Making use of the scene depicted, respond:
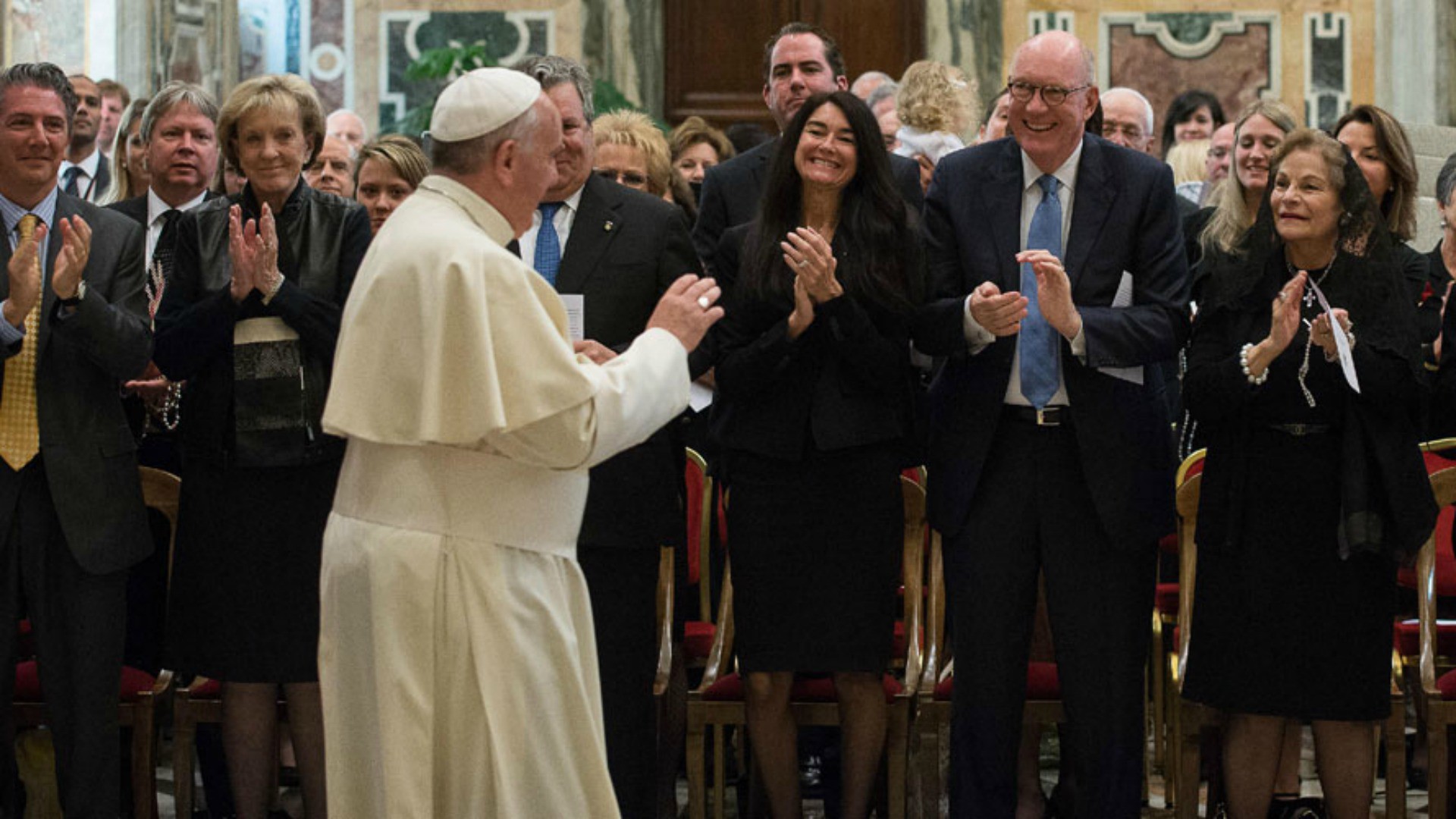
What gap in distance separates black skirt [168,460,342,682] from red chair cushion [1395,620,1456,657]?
3051 millimetres

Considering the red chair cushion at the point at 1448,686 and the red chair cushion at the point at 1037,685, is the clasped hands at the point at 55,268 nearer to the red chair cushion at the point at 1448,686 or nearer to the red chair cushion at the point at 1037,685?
the red chair cushion at the point at 1037,685

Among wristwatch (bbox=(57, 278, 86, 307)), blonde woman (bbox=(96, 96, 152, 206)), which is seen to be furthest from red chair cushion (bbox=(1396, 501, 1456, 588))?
blonde woman (bbox=(96, 96, 152, 206))

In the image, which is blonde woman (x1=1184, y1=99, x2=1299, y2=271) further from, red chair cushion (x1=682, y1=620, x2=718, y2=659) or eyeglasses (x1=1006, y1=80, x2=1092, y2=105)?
red chair cushion (x1=682, y1=620, x2=718, y2=659)

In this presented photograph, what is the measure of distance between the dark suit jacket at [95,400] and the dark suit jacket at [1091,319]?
2.09m

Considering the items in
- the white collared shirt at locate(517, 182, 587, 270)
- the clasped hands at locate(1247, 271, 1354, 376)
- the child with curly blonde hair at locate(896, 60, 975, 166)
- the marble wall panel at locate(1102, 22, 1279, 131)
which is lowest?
the clasped hands at locate(1247, 271, 1354, 376)

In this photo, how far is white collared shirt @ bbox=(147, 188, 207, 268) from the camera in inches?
245

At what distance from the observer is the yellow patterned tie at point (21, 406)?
5.23 meters

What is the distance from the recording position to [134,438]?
567 cm

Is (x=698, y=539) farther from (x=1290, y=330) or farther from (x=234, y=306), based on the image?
(x=1290, y=330)

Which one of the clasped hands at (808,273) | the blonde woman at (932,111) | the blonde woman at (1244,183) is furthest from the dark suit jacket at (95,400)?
the blonde woman at (932,111)

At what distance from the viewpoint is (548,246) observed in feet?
18.0

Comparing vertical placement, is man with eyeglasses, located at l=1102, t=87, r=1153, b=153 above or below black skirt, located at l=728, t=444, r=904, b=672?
above

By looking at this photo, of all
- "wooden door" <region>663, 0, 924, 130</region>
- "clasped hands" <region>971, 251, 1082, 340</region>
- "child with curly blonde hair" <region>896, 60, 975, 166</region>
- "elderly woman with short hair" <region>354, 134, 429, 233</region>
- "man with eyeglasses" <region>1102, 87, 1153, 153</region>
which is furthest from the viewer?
"wooden door" <region>663, 0, 924, 130</region>

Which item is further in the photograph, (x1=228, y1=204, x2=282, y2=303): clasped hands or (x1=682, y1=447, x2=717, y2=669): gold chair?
(x1=682, y1=447, x2=717, y2=669): gold chair
